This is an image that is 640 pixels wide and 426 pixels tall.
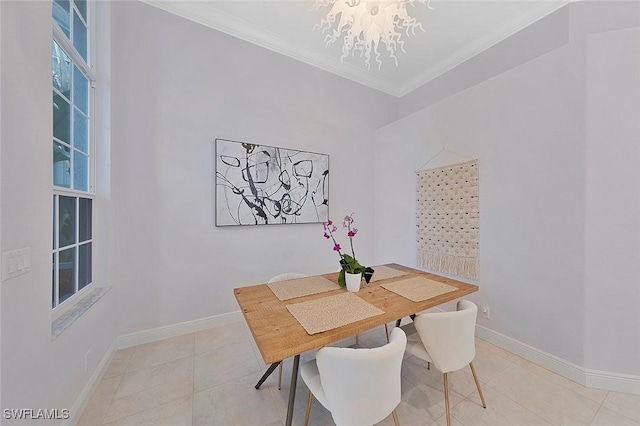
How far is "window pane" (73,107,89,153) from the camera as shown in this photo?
175cm

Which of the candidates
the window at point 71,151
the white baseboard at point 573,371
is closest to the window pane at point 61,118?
the window at point 71,151

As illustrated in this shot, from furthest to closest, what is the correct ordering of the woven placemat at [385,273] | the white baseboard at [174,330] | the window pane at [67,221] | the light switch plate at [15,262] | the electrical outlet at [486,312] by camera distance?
1. the electrical outlet at [486,312]
2. the white baseboard at [174,330]
3. the woven placemat at [385,273]
4. the window pane at [67,221]
5. the light switch plate at [15,262]

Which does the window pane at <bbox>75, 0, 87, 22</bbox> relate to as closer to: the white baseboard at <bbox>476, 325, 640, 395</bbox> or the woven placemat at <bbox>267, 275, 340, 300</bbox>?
the woven placemat at <bbox>267, 275, 340, 300</bbox>

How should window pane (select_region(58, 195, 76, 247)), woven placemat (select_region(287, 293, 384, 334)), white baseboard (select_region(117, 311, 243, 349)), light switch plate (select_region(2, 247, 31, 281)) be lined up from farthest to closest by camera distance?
1. white baseboard (select_region(117, 311, 243, 349))
2. window pane (select_region(58, 195, 76, 247))
3. woven placemat (select_region(287, 293, 384, 334))
4. light switch plate (select_region(2, 247, 31, 281))

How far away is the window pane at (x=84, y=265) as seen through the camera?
1770mm

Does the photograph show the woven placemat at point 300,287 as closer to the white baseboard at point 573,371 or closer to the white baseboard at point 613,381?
the white baseboard at point 573,371

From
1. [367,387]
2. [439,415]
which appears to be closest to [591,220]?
[439,415]

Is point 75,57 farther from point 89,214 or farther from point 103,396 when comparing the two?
point 103,396

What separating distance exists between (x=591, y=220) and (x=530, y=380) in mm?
1258

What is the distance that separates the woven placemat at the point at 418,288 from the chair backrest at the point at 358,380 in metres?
0.57

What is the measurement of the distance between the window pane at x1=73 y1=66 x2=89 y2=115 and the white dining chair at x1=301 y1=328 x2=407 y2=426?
248cm

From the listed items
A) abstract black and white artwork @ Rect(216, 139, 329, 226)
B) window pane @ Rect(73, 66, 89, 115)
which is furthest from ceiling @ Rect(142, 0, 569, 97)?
abstract black and white artwork @ Rect(216, 139, 329, 226)

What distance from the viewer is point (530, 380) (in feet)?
5.76

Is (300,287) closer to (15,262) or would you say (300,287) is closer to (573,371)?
(15,262)
